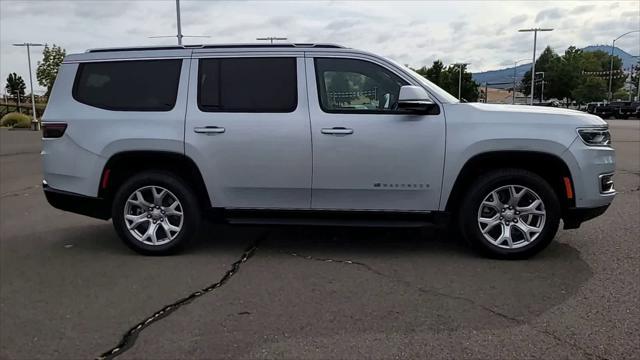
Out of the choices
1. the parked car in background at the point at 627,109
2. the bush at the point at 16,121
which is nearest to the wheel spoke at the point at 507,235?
the bush at the point at 16,121

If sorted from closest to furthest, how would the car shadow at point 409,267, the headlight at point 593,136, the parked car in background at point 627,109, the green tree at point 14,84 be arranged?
the car shadow at point 409,267 → the headlight at point 593,136 → the parked car in background at point 627,109 → the green tree at point 14,84

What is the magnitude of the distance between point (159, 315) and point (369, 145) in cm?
228

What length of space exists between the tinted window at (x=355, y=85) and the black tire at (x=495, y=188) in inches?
42.4

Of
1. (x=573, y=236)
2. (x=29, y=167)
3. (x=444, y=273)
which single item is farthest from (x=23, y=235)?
(x=29, y=167)

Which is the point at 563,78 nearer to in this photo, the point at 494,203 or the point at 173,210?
the point at 494,203

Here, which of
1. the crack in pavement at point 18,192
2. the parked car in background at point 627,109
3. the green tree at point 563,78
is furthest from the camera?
the green tree at point 563,78

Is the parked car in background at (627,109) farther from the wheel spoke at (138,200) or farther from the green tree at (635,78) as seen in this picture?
the green tree at (635,78)

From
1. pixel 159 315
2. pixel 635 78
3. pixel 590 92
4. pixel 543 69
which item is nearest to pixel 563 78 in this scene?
pixel 590 92

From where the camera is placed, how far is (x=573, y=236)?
6.07 meters

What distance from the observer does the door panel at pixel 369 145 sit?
16.6 feet

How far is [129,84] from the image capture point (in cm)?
545

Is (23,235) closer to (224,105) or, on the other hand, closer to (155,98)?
(155,98)

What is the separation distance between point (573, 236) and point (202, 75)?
419 cm

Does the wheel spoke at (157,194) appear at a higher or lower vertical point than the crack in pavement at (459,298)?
higher
